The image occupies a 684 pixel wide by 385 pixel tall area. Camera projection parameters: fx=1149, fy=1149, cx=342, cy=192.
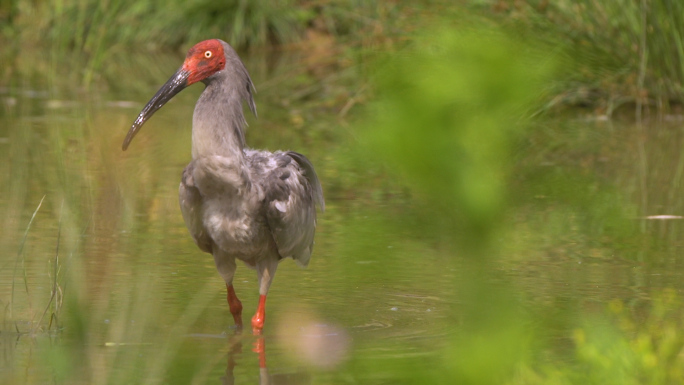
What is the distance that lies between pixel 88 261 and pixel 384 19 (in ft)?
15.0

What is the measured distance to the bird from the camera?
4457 millimetres

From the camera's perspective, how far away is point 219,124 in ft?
14.7

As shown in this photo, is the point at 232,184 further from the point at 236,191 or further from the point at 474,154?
the point at 474,154

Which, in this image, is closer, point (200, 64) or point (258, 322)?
point (258, 322)

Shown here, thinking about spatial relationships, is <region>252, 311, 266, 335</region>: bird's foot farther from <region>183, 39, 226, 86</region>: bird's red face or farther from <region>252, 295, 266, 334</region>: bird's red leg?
<region>183, 39, 226, 86</region>: bird's red face

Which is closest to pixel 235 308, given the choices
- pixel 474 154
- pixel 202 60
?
pixel 202 60

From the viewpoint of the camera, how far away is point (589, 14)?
1015 cm

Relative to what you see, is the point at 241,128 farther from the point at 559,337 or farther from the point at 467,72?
the point at 467,72

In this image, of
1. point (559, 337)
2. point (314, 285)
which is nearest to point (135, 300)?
point (314, 285)

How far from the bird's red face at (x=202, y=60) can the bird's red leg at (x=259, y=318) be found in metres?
0.95

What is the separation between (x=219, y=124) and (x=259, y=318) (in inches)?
31.1

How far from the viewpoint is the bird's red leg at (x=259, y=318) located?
452 cm

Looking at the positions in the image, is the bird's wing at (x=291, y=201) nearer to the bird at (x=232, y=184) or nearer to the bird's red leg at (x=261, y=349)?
the bird at (x=232, y=184)

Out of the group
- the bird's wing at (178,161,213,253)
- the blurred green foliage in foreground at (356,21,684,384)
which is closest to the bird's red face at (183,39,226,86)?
the bird's wing at (178,161,213,253)
